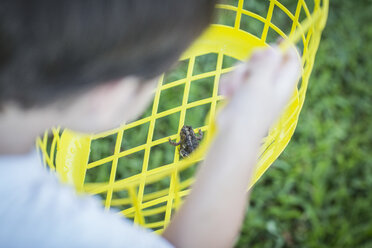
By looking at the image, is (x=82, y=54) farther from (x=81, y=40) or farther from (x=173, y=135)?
(x=173, y=135)

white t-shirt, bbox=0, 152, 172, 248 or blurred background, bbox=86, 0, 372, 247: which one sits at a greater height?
blurred background, bbox=86, 0, 372, 247

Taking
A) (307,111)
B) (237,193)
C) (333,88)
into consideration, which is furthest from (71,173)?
(333,88)

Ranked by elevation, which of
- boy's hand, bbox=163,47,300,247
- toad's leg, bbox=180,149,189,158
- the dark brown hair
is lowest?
boy's hand, bbox=163,47,300,247

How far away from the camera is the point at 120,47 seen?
0.47m

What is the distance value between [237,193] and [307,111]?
155 centimetres

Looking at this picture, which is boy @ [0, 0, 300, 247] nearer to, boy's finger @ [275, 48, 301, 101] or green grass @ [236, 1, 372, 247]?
boy's finger @ [275, 48, 301, 101]

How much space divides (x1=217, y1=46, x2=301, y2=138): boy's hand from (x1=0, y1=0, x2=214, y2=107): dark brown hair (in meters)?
0.12

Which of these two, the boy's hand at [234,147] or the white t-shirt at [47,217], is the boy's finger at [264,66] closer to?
the boy's hand at [234,147]

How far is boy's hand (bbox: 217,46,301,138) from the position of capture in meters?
0.59

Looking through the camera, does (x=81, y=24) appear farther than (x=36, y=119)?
No

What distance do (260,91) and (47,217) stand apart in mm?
357

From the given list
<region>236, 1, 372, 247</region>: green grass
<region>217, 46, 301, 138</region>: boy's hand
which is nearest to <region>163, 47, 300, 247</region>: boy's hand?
<region>217, 46, 301, 138</region>: boy's hand

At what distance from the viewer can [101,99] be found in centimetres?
54

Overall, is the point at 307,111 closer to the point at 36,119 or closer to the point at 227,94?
the point at 227,94
